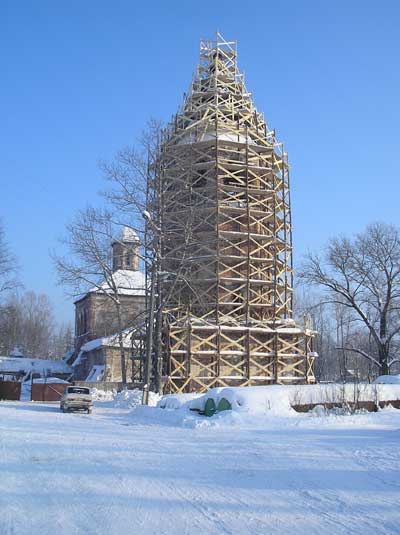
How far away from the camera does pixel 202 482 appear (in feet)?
26.5

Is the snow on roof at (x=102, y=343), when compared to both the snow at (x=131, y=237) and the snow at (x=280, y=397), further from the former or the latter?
the snow at (x=280, y=397)

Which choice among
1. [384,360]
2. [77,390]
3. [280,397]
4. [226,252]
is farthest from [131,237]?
[384,360]

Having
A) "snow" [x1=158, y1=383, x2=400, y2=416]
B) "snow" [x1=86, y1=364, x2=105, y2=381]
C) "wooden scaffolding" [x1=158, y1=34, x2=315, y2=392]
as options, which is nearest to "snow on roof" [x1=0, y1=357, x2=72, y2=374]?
"snow" [x1=86, y1=364, x2=105, y2=381]

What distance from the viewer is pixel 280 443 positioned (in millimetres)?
11820

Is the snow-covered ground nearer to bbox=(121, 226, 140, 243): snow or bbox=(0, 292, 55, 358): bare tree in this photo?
bbox=(121, 226, 140, 243): snow

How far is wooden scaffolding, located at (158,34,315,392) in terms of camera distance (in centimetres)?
3006

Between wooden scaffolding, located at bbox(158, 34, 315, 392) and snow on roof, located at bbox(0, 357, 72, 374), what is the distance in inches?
1171

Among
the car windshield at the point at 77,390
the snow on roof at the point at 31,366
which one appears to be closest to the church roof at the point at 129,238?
the car windshield at the point at 77,390

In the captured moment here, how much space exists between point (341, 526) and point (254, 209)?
28508mm

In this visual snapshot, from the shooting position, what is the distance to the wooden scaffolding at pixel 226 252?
30.1 meters

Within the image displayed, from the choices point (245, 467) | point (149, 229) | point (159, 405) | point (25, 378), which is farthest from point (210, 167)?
point (25, 378)

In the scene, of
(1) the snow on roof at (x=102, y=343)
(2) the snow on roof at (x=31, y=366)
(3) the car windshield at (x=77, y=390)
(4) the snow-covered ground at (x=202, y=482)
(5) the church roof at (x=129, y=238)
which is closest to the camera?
(4) the snow-covered ground at (x=202, y=482)

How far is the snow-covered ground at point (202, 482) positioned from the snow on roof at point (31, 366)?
44.1 meters

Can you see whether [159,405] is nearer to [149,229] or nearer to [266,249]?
[149,229]
